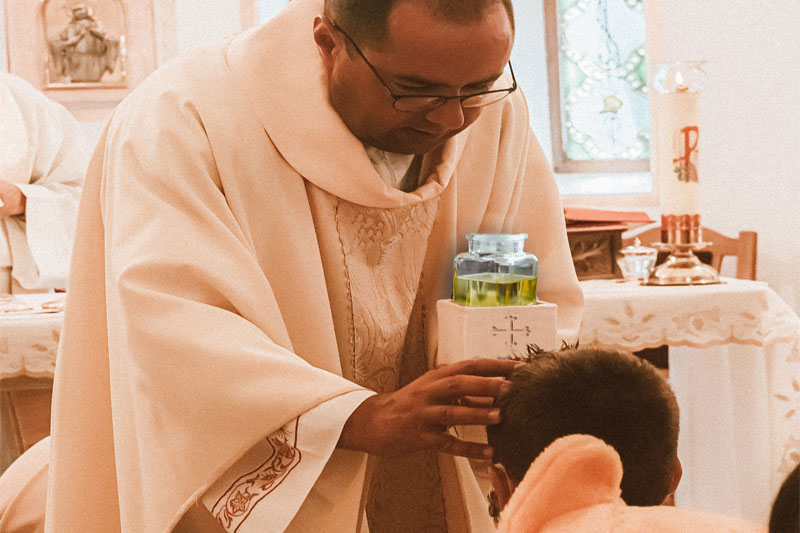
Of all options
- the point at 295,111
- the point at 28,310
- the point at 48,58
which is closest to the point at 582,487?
the point at 295,111

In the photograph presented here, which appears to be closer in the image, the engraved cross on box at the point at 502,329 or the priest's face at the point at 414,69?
the priest's face at the point at 414,69

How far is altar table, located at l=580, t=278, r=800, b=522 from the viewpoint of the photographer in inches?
103

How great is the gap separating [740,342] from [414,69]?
1.69 meters

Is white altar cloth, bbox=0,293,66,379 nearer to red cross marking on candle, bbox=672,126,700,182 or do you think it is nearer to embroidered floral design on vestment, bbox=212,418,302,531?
embroidered floral design on vestment, bbox=212,418,302,531

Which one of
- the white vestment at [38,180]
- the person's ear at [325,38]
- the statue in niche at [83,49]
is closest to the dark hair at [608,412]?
the person's ear at [325,38]

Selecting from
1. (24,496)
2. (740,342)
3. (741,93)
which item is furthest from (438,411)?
(741,93)

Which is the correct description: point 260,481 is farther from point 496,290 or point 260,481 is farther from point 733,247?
point 733,247

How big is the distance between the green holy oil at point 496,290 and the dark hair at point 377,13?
0.41 metres

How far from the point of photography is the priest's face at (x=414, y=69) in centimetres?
137

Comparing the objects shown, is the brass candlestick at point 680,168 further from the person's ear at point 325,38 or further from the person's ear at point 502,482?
Answer: the person's ear at point 502,482

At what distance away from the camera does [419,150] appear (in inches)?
61.4

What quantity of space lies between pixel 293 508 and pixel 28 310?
148cm

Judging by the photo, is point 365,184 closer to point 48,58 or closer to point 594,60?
point 48,58

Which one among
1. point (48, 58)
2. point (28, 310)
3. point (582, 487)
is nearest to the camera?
point (582, 487)
